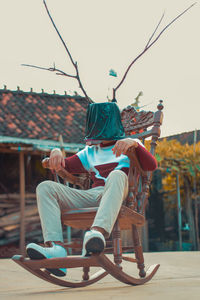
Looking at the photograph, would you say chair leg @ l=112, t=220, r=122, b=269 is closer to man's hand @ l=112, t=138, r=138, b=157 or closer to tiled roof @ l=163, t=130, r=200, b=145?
man's hand @ l=112, t=138, r=138, b=157

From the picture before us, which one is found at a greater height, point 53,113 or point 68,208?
point 53,113

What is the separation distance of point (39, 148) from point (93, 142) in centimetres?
487

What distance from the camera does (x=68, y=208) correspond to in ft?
8.98

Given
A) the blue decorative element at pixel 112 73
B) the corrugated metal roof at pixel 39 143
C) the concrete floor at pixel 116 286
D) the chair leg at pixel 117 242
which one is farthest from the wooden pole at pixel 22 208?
the chair leg at pixel 117 242

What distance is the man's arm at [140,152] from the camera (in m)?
2.57

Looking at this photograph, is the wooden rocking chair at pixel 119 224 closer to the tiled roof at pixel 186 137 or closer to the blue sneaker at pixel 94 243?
the blue sneaker at pixel 94 243

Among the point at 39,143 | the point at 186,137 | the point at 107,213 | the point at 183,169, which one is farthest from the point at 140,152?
the point at 186,137

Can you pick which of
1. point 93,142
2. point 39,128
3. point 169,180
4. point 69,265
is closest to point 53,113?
point 39,128

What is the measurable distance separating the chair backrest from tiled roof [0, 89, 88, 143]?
460cm

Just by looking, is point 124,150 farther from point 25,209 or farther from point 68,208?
point 25,209

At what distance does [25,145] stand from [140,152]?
210 inches

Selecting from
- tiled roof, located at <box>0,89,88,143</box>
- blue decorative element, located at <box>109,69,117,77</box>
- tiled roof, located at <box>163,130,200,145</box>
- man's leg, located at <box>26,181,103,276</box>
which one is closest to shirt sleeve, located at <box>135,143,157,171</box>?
man's leg, located at <box>26,181,103,276</box>

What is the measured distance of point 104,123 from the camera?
9.75 feet

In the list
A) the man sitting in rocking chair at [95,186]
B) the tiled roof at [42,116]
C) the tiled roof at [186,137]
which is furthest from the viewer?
the tiled roof at [186,137]
